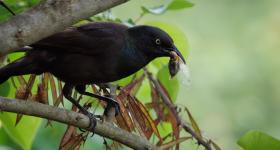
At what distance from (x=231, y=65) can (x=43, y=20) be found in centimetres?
663

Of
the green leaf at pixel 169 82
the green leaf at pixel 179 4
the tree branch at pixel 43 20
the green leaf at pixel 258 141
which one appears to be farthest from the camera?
the green leaf at pixel 169 82

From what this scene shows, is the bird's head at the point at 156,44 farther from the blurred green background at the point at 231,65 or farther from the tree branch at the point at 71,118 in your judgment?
the blurred green background at the point at 231,65

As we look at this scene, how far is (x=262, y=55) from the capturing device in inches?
381

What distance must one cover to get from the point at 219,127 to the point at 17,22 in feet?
21.4

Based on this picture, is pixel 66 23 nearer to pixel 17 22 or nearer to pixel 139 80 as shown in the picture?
pixel 17 22

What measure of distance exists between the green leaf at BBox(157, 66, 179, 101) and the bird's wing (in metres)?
0.27

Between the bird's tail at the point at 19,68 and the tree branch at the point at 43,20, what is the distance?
33.0 inches

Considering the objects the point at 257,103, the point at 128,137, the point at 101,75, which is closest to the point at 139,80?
the point at 101,75

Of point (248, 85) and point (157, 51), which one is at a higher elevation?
point (157, 51)

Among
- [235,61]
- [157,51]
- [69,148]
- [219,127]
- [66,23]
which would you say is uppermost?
[66,23]

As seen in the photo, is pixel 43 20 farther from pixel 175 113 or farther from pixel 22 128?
pixel 175 113

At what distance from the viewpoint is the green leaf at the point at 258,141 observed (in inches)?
117

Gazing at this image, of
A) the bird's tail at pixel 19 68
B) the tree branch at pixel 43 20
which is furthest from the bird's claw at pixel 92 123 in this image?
the tree branch at pixel 43 20

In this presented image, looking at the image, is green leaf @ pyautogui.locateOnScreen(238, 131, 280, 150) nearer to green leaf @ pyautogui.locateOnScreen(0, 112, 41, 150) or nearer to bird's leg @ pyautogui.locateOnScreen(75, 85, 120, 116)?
bird's leg @ pyautogui.locateOnScreen(75, 85, 120, 116)
